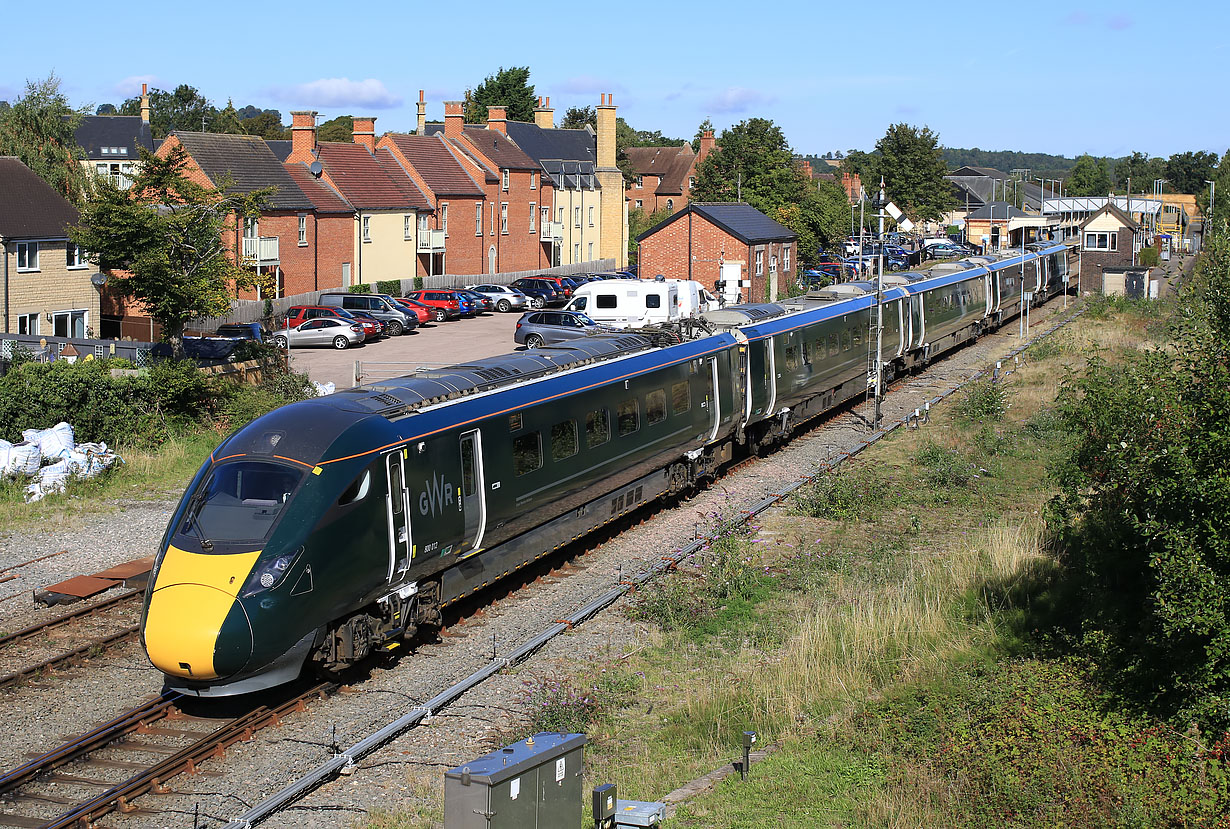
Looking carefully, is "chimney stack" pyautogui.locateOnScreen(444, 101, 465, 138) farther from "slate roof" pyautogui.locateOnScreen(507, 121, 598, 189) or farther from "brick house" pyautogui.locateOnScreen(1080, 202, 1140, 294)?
"brick house" pyautogui.locateOnScreen(1080, 202, 1140, 294)

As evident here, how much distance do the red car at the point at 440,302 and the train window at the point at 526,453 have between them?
3494 centimetres

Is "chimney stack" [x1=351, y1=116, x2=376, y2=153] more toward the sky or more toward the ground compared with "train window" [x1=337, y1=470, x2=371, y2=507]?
more toward the sky

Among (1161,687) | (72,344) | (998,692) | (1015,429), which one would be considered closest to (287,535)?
(998,692)

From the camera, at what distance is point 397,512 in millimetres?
12727

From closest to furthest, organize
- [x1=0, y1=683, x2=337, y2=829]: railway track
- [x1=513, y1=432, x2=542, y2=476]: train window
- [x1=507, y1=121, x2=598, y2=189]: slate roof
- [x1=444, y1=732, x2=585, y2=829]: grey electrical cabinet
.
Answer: [x1=444, y1=732, x2=585, y2=829]: grey electrical cabinet
[x1=0, y1=683, x2=337, y2=829]: railway track
[x1=513, y1=432, x2=542, y2=476]: train window
[x1=507, y1=121, x2=598, y2=189]: slate roof

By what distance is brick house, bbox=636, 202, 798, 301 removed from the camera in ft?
181

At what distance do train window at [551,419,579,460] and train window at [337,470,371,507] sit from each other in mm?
4152

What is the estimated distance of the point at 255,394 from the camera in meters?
27.0

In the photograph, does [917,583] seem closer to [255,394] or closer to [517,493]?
[517,493]

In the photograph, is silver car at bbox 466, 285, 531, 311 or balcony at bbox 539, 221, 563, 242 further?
balcony at bbox 539, 221, 563, 242

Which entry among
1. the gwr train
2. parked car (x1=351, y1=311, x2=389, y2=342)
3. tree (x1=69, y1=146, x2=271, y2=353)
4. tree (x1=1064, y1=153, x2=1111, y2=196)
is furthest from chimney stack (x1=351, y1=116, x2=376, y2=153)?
tree (x1=1064, y1=153, x2=1111, y2=196)

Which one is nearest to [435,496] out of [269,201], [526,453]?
[526,453]

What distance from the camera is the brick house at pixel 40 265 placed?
1411 inches

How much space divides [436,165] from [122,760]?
54.4 metres
